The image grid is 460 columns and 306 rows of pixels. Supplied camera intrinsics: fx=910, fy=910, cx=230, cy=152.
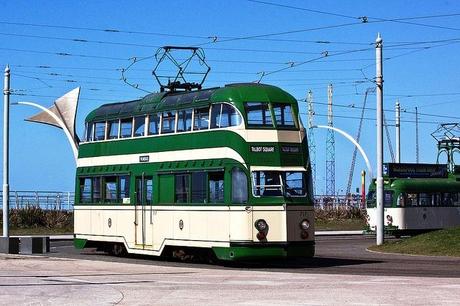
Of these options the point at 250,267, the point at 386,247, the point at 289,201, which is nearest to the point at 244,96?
the point at 289,201

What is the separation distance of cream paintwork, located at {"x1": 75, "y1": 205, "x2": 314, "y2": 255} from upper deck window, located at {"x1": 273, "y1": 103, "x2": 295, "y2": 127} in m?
2.41

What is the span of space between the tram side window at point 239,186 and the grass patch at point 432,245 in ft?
29.6

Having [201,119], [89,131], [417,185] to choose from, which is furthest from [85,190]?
[417,185]

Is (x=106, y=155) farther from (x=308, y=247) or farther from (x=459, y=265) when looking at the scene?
(x=459, y=265)

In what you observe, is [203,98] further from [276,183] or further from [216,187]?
[276,183]

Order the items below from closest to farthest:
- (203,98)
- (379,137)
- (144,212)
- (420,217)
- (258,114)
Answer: (258,114) → (203,98) → (144,212) → (379,137) → (420,217)

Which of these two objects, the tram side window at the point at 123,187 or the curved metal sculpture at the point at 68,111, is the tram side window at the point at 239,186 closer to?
the tram side window at the point at 123,187

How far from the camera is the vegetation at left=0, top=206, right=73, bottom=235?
52.6 m

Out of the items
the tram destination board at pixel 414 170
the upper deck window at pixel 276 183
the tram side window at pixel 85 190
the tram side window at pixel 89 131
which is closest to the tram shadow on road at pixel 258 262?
the upper deck window at pixel 276 183

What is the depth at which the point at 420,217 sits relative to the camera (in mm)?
47094

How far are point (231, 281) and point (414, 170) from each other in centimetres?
2995

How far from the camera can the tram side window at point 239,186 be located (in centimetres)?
2500

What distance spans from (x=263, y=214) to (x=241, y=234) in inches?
32.0

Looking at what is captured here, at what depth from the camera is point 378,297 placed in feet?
53.3
